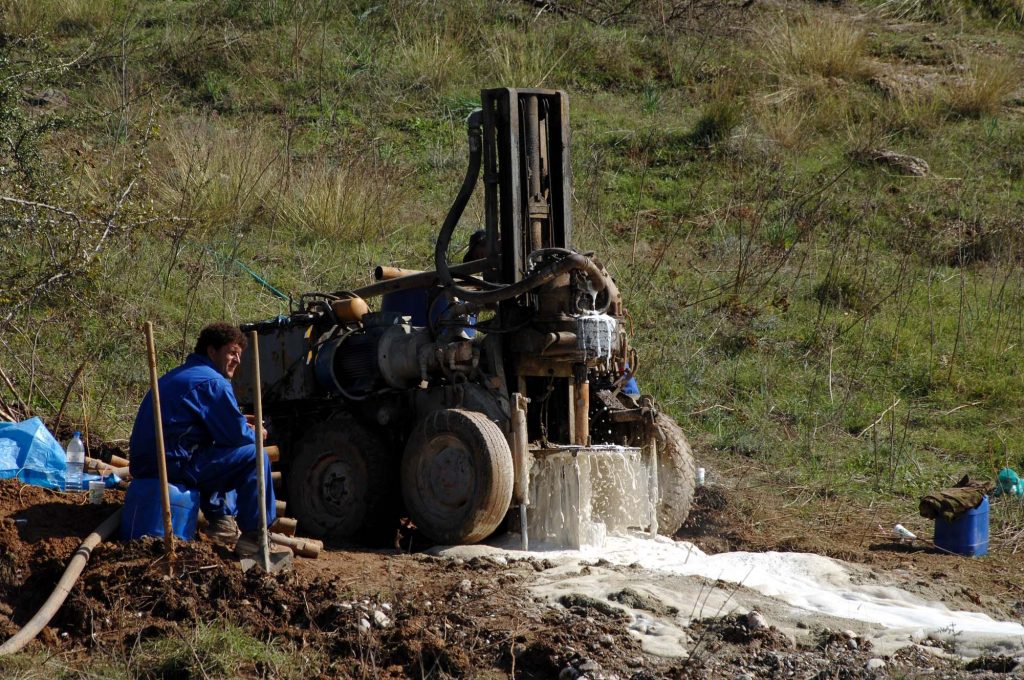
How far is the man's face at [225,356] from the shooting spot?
701 cm

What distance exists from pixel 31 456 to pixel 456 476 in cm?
253

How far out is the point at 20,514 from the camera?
22.2 ft

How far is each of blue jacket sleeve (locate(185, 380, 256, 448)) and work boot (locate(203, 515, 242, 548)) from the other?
42 cm

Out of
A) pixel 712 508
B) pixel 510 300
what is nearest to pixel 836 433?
pixel 712 508

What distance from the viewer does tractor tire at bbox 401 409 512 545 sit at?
7164 millimetres

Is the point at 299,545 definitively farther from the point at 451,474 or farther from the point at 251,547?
the point at 451,474

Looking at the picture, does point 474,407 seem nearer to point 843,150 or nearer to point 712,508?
point 712,508

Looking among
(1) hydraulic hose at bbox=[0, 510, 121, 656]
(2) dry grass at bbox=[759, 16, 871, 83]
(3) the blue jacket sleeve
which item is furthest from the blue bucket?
(2) dry grass at bbox=[759, 16, 871, 83]

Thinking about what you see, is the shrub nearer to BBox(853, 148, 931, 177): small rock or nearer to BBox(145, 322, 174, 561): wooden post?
Result: BBox(853, 148, 931, 177): small rock

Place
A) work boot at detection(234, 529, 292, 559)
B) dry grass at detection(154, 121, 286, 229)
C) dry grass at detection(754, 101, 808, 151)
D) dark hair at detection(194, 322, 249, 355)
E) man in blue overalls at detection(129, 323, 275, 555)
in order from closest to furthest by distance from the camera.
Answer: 1. work boot at detection(234, 529, 292, 559)
2. man in blue overalls at detection(129, 323, 275, 555)
3. dark hair at detection(194, 322, 249, 355)
4. dry grass at detection(154, 121, 286, 229)
5. dry grass at detection(754, 101, 808, 151)

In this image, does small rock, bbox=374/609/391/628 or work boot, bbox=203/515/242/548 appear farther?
work boot, bbox=203/515/242/548

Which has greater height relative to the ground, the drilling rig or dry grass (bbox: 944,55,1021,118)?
dry grass (bbox: 944,55,1021,118)

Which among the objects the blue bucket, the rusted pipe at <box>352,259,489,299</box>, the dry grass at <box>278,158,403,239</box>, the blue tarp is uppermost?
the dry grass at <box>278,158,403,239</box>

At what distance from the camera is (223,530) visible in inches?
271
